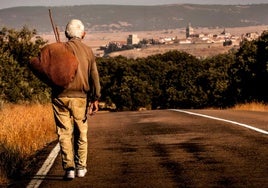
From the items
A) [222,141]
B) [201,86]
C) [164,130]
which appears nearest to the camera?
[222,141]

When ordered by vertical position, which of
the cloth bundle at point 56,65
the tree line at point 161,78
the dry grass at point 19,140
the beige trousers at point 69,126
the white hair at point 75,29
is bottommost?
the tree line at point 161,78

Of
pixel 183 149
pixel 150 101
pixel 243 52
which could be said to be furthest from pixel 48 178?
pixel 150 101

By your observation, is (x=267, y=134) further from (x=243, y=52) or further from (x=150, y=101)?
(x=150, y=101)

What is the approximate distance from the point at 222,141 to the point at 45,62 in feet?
14.6

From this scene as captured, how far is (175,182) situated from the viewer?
21.5 ft

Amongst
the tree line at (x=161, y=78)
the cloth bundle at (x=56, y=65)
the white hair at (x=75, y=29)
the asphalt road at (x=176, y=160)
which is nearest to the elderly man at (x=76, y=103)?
the white hair at (x=75, y=29)

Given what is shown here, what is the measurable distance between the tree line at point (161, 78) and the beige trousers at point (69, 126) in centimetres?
2452

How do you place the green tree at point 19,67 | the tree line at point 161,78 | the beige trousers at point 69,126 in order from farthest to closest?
the tree line at point 161,78, the green tree at point 19,67, the beige trousers at point 69,126

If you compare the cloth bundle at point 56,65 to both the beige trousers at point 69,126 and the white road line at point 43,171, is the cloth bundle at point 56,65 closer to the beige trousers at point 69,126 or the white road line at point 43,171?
the beige trousers at point 69,126

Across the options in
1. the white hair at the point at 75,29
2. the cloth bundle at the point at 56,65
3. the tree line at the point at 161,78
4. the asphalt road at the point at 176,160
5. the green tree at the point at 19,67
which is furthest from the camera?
the tree line at the point at 161,78

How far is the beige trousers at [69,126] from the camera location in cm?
693

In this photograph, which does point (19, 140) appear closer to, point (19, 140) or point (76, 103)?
point (19, 140)

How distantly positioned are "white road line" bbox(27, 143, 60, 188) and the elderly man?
43cm

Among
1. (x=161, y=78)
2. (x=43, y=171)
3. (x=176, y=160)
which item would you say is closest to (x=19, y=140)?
(x=43, y=171)
